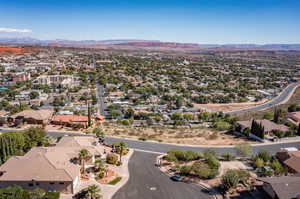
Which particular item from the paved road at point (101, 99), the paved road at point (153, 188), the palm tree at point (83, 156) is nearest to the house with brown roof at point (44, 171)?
the palm tree at point (83, 156)

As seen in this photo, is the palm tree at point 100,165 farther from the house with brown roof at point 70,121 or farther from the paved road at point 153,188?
the house with brown roof at point 70,121

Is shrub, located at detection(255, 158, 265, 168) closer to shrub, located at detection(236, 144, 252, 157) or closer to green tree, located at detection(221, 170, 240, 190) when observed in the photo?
shrub, located at detection(236, 144, 252, 157)

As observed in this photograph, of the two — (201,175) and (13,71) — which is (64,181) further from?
(13,71)

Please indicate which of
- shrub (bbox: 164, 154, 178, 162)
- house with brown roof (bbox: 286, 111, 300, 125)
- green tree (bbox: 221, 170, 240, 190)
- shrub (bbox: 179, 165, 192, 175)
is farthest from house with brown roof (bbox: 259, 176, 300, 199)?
house with brown roof (bbox: 286, 111, 300, 125)

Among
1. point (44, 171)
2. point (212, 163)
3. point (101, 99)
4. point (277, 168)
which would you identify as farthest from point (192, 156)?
point (101, 99)

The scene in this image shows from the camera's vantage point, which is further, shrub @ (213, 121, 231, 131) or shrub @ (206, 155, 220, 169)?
shrub @ (213, 121, 231, 131)

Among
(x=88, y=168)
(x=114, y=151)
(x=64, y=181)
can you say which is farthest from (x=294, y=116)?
(x=64, y=181)
